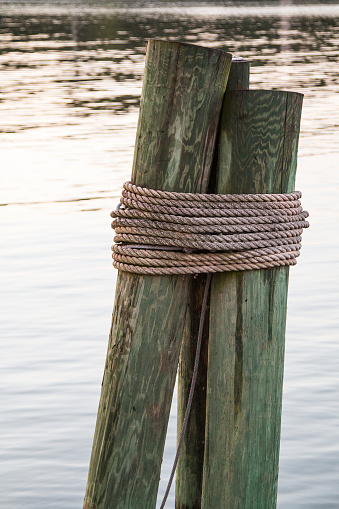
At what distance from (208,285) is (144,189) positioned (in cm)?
39

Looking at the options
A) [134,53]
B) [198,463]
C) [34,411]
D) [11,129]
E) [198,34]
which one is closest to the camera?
[198,463]

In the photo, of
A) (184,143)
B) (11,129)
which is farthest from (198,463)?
(11,129)

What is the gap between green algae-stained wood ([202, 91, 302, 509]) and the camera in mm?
3225

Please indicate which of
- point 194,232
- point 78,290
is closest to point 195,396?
point 194,232

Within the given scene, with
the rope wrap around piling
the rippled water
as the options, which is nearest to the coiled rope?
the rope wrap around piling

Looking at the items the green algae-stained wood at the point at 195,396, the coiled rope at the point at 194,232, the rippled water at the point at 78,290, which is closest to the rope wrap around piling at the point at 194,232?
the coiled rope at the point at 194,232

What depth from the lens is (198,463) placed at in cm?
362

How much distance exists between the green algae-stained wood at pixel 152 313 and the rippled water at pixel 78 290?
5.91 ft

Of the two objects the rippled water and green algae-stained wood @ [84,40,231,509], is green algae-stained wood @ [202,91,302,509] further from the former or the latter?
the rippled water

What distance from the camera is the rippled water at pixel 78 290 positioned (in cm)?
538

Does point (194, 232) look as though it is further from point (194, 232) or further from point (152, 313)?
point (152, 313)

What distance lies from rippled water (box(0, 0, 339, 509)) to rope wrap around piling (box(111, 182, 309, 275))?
2.11 metres

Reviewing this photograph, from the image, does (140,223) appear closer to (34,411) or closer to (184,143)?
(184,143)

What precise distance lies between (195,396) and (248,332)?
0.43 metres
